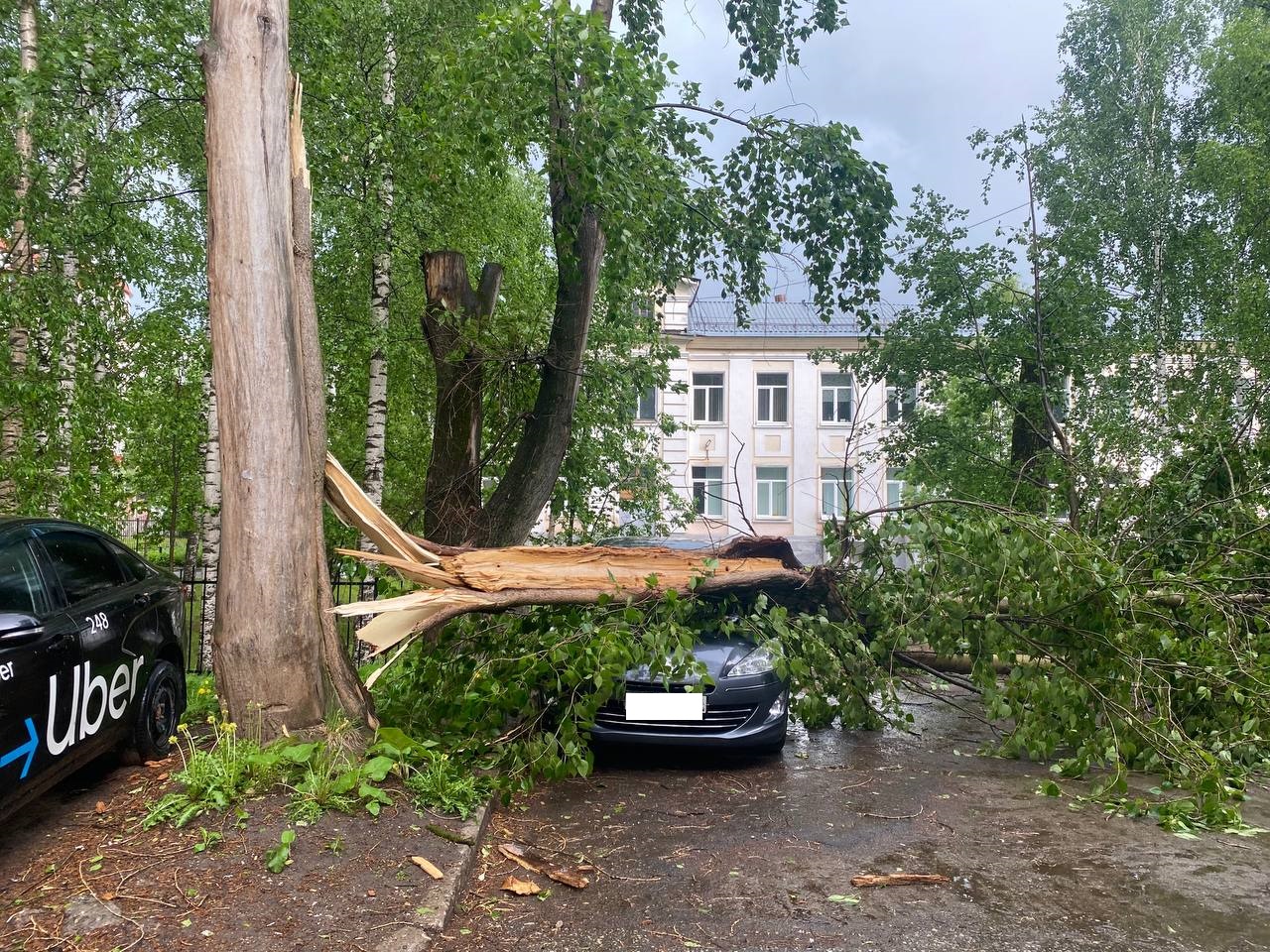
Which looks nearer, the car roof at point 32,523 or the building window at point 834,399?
the car roof at point 32,523

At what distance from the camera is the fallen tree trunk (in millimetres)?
5316

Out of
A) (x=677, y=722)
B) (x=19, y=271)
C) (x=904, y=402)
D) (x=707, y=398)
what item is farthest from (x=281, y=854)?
(x=707, y=398)

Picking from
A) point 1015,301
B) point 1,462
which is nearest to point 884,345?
point 1015,301

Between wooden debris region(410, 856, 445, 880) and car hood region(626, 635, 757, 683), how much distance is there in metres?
2.03

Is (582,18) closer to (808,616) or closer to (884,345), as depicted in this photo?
(808,616)

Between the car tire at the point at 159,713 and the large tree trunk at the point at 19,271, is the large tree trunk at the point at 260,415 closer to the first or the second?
the car tire at the point at 159,713

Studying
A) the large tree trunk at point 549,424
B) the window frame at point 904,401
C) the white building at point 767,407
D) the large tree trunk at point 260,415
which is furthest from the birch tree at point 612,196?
the white building at point 767,407

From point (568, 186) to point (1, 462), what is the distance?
7.67 metres

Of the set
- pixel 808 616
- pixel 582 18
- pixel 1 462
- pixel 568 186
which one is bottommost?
pixel 808 616

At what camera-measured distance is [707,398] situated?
34656 millimetres

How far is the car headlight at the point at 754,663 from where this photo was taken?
6031 millimetres

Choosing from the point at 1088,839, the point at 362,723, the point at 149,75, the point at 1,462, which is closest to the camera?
the point at 1088,839

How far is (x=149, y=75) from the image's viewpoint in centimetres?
867

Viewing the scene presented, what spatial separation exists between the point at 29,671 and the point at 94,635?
2.37ft
